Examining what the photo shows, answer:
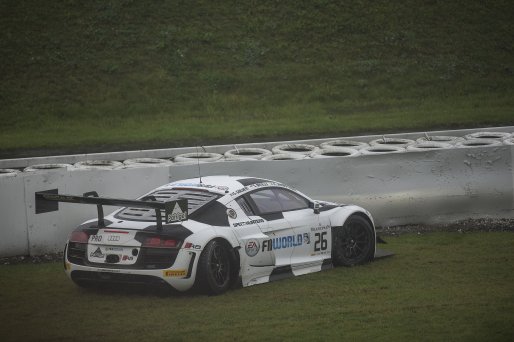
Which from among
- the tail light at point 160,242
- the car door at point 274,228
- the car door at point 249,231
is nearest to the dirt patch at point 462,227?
the car door at point 274,228

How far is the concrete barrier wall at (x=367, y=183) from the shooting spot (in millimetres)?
12617

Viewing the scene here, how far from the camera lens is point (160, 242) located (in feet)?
32.8

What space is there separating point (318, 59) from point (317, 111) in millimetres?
4077

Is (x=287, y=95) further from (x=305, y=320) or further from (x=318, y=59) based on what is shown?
(x=305, y=320)

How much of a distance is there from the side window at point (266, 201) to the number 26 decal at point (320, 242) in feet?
1.94

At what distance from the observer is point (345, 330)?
864cm

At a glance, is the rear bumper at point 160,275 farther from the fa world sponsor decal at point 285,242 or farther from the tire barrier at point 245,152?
the tire barrier at point 245,152

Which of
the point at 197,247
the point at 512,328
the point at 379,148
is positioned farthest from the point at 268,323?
the point at 379,148

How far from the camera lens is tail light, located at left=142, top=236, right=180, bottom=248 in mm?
9969

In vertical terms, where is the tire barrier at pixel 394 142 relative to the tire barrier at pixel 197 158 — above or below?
above

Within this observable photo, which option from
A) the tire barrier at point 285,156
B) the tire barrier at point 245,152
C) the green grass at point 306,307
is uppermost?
the tire barrier at point 245,152

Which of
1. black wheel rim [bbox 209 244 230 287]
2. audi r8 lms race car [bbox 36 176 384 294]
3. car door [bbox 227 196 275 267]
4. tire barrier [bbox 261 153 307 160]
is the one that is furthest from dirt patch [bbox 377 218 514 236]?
black wheel rim [bbox 209 244 230 287]

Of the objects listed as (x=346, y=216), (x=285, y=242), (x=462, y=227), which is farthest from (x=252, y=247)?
(x=462, y=227)

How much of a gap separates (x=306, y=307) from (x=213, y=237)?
4.27 feet
